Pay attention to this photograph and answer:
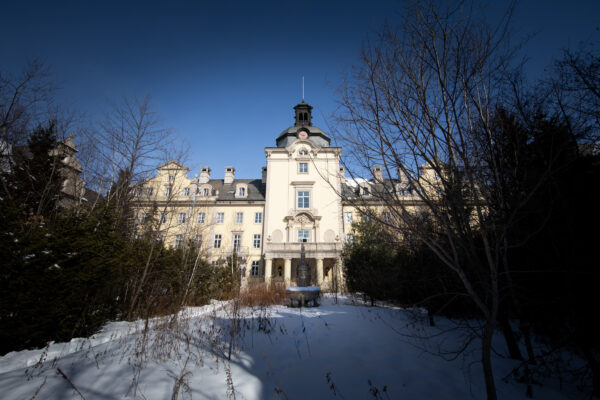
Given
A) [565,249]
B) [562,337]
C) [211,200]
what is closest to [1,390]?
[562,337]

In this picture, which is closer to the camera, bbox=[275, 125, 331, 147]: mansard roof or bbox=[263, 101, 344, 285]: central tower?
bbox=[263, 101, 344, 285]: central tower

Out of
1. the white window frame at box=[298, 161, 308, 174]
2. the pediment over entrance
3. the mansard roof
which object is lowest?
the pediment over entrance

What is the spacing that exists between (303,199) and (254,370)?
22.0 meters

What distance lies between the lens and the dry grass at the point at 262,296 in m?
10.1

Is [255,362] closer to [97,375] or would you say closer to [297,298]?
[97,375]

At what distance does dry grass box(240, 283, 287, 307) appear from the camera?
33.2 feet

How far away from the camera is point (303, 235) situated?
23969 mm

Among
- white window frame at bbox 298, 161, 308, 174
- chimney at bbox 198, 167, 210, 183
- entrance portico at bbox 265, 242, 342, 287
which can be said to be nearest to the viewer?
entrance portico at bbox 265, 242, 342, 287

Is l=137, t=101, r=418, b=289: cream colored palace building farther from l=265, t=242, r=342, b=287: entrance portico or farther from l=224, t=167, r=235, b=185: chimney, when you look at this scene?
l=224, t=167, r=235, b=185: chimney

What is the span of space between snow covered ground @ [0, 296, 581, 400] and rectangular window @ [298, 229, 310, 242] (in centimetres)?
1820

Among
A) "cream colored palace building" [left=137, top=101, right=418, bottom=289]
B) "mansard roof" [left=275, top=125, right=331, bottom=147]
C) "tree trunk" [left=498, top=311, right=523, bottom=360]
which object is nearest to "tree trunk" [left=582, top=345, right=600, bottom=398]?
"tree trunk" [left=498, top=311, right=523, bottom=360]

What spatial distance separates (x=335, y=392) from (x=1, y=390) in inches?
153

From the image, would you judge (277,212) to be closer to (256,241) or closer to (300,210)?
(300,210)

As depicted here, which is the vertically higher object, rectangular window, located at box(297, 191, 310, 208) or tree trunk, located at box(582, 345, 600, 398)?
rectangular window, located at box(297, 191, 310, 208)
